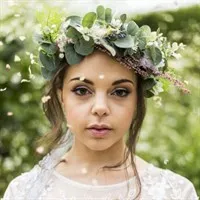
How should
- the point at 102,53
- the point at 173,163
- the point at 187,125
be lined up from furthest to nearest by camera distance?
the point at 187,125 < the point at 173,163 < the point at 102,53

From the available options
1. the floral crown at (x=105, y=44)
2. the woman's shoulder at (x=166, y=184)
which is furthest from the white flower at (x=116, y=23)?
the woman's shoulder at (x=166, y=184)

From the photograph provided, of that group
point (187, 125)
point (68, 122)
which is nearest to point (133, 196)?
point (68, 122)

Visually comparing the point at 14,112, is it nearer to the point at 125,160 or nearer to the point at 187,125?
the point at 187,125

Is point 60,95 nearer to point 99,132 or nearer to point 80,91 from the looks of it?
point 80,91

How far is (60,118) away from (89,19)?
15.2 inches

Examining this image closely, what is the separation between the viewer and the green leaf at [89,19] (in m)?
3.25

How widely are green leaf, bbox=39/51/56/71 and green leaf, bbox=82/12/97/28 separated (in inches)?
6.8

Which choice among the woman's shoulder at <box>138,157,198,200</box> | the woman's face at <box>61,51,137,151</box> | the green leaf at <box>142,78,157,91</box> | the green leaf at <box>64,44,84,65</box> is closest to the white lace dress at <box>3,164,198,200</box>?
the woman's shoulder at <box>138,157,198,200</box>

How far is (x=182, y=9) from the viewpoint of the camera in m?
5.74

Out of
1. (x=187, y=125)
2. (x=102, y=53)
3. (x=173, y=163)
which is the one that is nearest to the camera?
(x=102, y=53)

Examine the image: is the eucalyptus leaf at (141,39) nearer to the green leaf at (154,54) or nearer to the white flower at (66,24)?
the green leaf at (154,54)

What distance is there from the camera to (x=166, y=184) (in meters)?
3.38

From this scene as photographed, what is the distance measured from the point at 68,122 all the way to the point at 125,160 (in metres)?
0.24

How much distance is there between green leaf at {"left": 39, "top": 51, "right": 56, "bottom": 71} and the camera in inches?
130
